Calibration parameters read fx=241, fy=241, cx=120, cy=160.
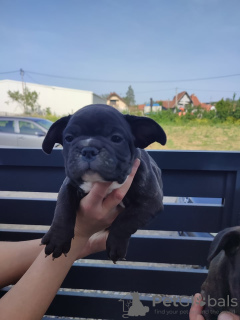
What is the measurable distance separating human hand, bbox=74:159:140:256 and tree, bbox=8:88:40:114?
15.0 metres

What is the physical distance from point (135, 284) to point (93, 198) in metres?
0.63

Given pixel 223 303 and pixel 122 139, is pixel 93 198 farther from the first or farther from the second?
pixel 223 303

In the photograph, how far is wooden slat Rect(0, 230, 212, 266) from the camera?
1060 millimetres

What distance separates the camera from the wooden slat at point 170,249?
1.06 meters

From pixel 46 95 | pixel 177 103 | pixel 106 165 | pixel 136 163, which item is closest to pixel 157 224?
pixel 136 163

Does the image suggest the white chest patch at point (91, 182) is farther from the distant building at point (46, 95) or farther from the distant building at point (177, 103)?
the distant building at point (46, 95)

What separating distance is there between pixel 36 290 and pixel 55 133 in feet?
1.54

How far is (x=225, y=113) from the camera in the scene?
2182 millimetres

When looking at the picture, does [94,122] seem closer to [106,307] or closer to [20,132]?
[106,307]

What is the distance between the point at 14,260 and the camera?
0.92 m

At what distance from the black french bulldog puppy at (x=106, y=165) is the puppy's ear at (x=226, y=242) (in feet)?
0.68

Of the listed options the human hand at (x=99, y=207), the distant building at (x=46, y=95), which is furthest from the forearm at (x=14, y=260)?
the distant building at (x=46, y=95)

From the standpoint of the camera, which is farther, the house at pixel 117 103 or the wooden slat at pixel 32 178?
the wooden slat at pixel 32 178

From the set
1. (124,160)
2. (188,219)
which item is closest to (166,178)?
(188,219)
